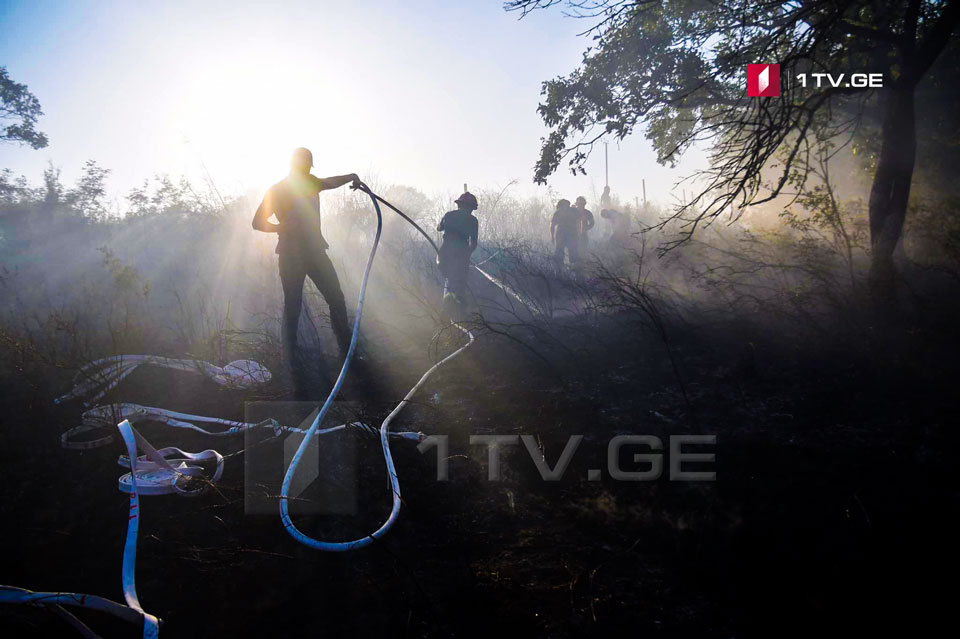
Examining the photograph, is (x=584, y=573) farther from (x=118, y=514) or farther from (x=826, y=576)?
(x=118, y=514)

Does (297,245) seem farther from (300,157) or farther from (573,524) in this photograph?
(573,524)

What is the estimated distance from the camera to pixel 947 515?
2.06 m

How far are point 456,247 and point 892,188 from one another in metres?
4.83

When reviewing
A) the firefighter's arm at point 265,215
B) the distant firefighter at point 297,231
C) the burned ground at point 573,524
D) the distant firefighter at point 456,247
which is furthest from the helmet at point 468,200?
the burned ground at point 573,524

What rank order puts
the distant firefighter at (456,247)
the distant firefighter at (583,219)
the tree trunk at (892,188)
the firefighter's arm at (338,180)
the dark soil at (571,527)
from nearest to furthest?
the dark soil at (571,527) → the firefighter's arm at (338,180) → the tree trunk at (892,188) → the distant firefighter at (456,247) → the distant firefighter at (583,219)

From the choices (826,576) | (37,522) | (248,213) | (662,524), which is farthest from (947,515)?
(248,213)

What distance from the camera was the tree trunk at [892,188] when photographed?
5.02 m

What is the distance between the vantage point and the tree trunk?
5.02 m

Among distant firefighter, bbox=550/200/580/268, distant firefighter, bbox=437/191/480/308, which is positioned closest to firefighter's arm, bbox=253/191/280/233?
distant firefighter, bbox=437/191/480/308

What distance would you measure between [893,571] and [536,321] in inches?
156

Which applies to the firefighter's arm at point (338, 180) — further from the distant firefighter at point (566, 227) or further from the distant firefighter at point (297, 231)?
the distant firefighter at point (566, 227)

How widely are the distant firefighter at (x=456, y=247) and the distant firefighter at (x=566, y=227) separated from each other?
159 inches

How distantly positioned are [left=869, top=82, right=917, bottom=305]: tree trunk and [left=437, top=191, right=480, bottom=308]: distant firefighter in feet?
14.3

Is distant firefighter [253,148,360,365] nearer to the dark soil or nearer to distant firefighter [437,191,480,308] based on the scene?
the dark soil
